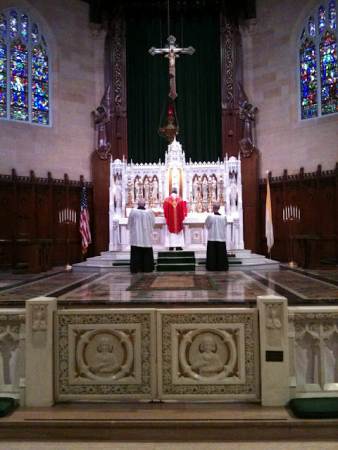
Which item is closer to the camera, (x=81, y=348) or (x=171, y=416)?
(x=171, y=416)

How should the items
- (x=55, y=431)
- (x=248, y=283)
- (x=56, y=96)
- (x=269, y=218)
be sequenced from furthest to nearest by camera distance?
(x=56, y=96)
(x=269, y=218)
(x=248, y=283)
(x=55, y=431)

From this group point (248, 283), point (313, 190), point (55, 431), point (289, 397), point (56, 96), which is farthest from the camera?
point (56, 96)

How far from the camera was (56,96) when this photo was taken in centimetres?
1689

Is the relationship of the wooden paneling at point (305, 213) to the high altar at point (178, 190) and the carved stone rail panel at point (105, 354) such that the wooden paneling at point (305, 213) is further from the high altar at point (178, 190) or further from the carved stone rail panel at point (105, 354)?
the carved stone rail panel at point (105, 354)

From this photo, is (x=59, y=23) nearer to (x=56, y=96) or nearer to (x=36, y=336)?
(x=56, y=96)

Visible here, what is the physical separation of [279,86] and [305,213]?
191 inches

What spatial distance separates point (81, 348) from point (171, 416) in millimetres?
1076

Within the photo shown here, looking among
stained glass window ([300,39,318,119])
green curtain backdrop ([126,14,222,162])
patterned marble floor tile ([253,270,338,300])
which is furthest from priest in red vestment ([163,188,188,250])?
stained glass window ([300,39,318,119])

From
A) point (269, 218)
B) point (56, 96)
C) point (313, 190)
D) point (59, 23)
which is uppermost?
point (59, 23)

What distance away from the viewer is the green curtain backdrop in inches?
696

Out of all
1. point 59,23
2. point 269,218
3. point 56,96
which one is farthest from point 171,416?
point 59,23

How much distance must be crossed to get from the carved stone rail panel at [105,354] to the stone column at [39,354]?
9 cm

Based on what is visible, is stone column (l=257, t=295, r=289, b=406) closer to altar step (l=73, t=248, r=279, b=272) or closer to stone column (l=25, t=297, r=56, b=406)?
stone column (l=25, t=297, r=56, b=406)

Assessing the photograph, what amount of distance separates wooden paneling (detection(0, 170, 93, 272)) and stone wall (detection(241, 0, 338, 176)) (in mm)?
6856
